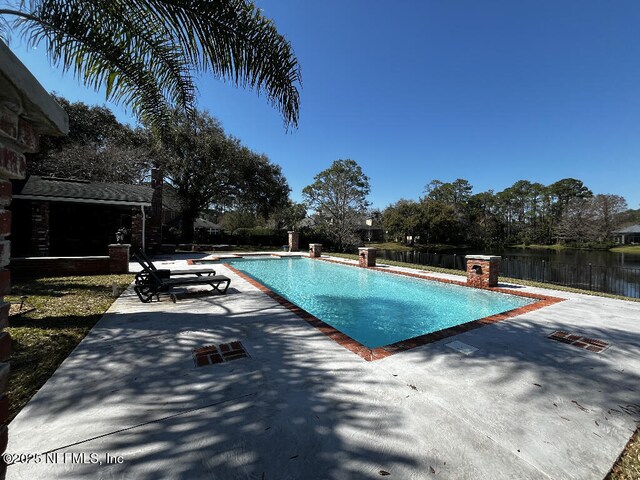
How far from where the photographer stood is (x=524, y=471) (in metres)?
1.96

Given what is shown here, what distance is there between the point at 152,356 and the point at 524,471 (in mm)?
4016

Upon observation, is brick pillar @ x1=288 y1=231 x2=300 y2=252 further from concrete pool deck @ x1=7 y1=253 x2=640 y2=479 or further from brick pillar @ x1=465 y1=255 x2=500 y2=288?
concrete pool deck @ x1=7 y1=253 x2=640 y2=479

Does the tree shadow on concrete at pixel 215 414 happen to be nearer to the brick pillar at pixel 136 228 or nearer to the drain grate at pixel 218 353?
the drain grate at pixel 218 353

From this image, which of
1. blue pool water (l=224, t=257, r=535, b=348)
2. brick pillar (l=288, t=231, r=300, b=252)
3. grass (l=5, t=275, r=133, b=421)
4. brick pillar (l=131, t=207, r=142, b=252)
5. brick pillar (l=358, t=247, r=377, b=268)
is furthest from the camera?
brick pillar (l=288, t=231, r=300, b=252)

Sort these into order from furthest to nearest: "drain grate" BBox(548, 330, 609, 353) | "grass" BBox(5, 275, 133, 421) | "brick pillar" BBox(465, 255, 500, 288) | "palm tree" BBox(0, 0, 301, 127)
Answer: "brick pillar" BBox(465, 255, 500, 288)
"drain grate" BBox(548, 330, 609, 353)
"palm tree" BBox(0, 0, 301, 127)
"grass" BBox(5, 275, 133, 421)

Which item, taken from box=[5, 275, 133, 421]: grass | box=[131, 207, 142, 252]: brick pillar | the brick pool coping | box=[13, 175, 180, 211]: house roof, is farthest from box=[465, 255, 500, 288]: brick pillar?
box=[131, 207, 142, 252]: brick pillar

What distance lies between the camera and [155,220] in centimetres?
1856

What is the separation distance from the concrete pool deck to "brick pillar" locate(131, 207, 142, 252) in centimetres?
1311

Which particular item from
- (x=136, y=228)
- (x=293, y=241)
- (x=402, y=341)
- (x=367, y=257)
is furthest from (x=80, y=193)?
(x=402, y=341)

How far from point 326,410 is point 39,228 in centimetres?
1667

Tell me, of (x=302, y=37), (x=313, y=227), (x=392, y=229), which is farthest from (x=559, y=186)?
(x=302, y=37)

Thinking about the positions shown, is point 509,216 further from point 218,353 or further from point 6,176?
point 6,176

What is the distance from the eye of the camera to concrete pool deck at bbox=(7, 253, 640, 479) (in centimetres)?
198

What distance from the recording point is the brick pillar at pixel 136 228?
1511cm
